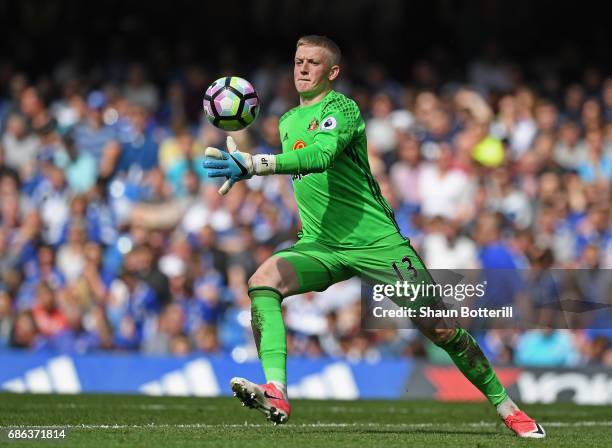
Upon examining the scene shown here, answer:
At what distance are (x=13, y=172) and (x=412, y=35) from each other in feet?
23.7

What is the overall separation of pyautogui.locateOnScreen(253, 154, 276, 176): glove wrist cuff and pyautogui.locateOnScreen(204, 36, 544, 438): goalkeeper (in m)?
0.33

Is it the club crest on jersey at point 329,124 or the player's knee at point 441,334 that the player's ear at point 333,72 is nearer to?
the club crest on jersey at point 329,124

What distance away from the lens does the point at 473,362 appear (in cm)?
861

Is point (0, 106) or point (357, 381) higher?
point (0, 106)

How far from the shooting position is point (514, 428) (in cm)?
855

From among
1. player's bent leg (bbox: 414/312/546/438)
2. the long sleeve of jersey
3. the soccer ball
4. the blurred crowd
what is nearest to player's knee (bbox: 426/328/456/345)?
player's bent leg (bbox: 414/312/546/438)

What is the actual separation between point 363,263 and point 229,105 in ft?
4.68

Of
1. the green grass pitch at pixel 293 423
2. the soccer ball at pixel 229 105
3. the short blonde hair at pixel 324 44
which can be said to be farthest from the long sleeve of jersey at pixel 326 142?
the green grass pitch at pixel 293 423

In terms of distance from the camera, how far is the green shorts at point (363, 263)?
27.4ft

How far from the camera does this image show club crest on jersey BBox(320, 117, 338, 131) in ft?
26.8

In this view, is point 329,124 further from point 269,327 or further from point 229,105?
point 269,327

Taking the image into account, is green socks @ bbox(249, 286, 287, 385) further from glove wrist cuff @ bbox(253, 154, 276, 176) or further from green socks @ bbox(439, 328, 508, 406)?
green socks @ bbox(439, 328, 508, 406)

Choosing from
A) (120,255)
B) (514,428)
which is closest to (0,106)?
(120,255)

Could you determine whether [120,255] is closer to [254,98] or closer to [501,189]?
[501,189]
